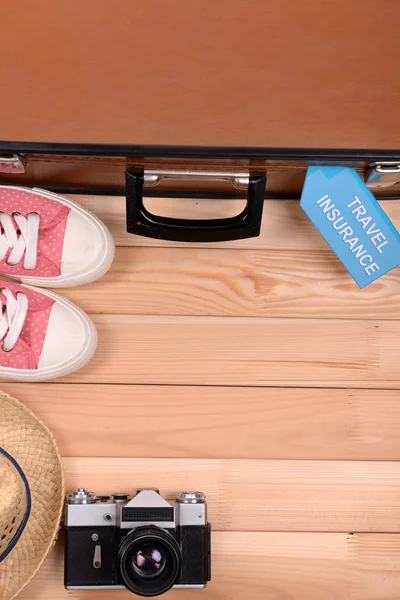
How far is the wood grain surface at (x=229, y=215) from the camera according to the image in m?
0.97

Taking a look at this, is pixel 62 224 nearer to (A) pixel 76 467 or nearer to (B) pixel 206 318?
(B) pixel 206 318

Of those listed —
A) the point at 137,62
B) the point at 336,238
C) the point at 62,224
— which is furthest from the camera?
the point at 62,224

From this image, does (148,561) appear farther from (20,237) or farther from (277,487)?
(20,237)

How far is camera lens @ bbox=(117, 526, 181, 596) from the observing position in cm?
84

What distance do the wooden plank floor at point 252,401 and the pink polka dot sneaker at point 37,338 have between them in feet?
0.16

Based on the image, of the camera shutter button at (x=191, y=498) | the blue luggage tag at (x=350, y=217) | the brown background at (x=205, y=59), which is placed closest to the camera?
the brown background at (x=205, y=59)

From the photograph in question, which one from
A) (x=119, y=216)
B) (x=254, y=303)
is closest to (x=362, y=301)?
(x=254, y=303)

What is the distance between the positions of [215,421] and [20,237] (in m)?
0.38

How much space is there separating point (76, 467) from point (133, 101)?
540 millimetres

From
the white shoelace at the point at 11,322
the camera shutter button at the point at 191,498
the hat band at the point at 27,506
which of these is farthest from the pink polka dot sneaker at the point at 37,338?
the camera shutter button at the point at 191,498

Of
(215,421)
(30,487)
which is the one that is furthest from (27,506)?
(215,421)

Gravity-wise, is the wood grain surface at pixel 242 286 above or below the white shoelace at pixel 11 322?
above

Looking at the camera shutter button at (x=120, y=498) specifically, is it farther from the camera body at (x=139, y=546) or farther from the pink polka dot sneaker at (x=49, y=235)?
the pink polka dot sneaker at (x=49, y=235)

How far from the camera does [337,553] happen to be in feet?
3.17
